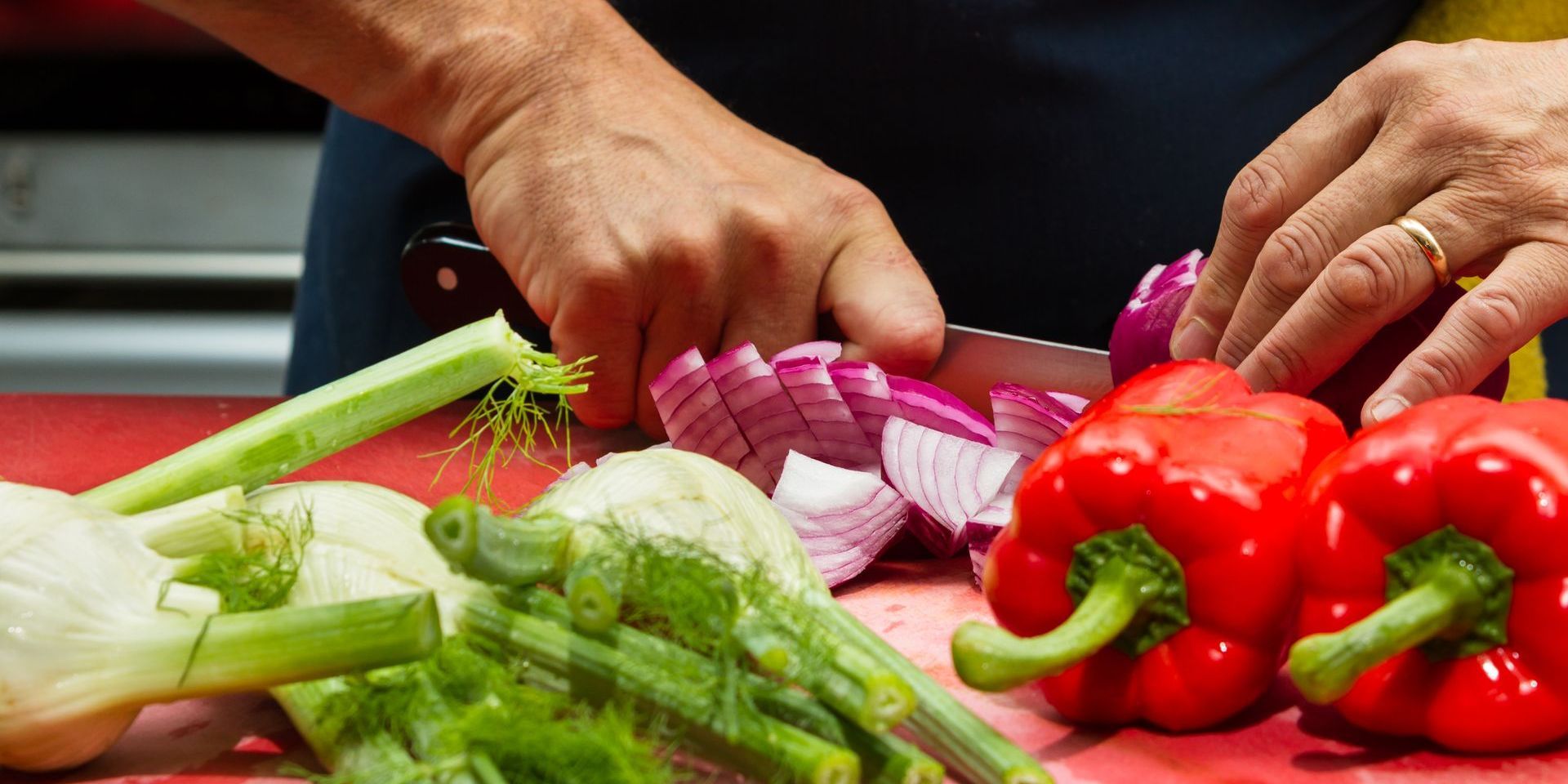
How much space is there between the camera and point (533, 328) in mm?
1856

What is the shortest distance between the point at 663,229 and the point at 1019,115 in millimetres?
545

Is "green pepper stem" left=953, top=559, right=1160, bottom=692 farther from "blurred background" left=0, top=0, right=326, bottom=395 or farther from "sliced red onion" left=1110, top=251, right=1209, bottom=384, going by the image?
"blurred background" left=0, top=0, right=326, bottom=395

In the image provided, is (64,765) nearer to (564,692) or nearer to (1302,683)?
(564,692)

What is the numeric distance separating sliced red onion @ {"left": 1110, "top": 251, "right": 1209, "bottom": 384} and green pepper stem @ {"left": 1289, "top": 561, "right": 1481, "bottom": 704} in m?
0.60

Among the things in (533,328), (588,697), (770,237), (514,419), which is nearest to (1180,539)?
(588,697)

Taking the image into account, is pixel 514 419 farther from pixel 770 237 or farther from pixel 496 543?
pixel 496 543

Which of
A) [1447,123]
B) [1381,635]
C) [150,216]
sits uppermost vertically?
[1447,123]

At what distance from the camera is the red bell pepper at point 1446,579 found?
81 cm

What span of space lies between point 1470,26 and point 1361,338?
85 centimetres

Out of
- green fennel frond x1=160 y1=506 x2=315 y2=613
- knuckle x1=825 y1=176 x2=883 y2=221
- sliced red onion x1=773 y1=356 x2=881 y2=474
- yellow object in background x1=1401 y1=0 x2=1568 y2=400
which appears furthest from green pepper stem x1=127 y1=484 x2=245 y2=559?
yellow object in background x1=1401 y1=0 x2=1568 y2=400

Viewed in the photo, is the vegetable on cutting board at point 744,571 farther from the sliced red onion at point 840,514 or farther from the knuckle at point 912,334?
the knuckle at point 912,334

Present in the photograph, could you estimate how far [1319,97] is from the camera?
1.96 m

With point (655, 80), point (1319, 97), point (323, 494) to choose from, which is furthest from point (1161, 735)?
point (1319, 97)

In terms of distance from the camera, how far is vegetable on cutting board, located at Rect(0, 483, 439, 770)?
2.48 feet
